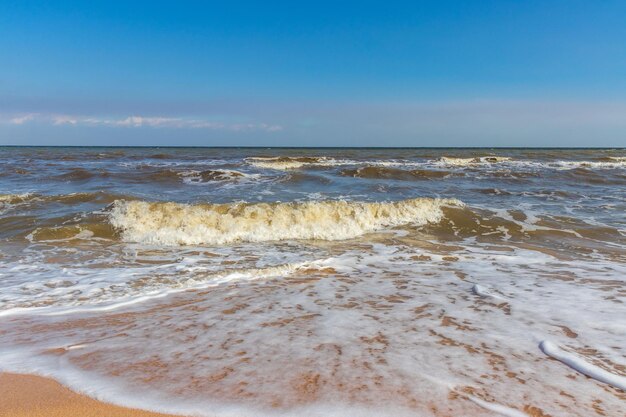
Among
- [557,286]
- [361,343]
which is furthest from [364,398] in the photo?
[557,286]

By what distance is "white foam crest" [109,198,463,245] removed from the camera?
8.20 meters

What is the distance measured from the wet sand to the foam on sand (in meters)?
2.50

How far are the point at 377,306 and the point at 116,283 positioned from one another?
9.73ft

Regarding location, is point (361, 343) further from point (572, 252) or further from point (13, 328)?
point (572, 252)

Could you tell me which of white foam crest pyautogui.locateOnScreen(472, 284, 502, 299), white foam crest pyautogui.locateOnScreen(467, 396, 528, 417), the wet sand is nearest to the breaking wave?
white foam crest pyautogui.locateOnScreen(472, 284, 502, 299)

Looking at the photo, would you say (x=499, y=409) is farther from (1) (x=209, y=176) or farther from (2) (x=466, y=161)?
(2) (x=466, y=161)

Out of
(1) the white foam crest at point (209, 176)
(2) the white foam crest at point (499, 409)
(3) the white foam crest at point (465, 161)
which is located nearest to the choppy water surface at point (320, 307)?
(2) the white foam crest at point (499, 409)

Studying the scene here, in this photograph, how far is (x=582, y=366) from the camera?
285cm

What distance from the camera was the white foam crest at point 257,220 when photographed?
8203mm

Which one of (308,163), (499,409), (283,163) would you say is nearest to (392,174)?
(283,163)

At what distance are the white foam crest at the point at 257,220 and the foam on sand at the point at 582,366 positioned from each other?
5.35 metres

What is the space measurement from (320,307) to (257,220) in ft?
17.4

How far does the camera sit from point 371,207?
10.2 metres

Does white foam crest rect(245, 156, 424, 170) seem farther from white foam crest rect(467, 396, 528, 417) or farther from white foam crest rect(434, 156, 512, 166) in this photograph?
white foam crest rect(467, 396, 528, 417)
